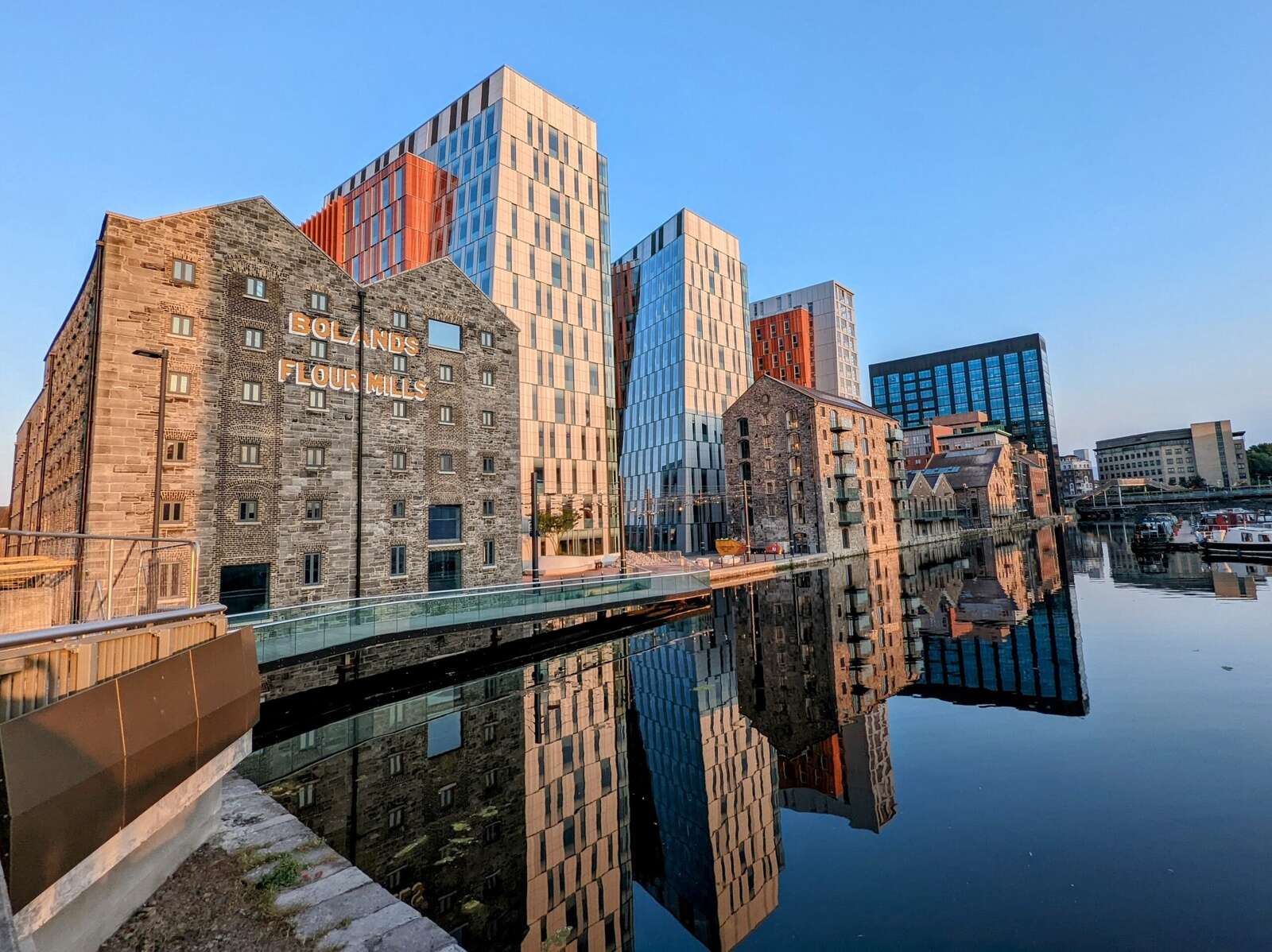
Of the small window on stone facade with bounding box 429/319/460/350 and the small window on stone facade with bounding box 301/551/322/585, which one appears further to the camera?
the small window on stone facade with bounding box 429/319/460/350

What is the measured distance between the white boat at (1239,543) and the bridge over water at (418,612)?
48.9 metres

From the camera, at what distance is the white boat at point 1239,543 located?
43.6 meters

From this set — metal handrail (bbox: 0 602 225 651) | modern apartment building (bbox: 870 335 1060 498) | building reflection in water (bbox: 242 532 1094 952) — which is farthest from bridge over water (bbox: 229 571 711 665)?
modern apartment building (bbox: 870 335 1060 498)

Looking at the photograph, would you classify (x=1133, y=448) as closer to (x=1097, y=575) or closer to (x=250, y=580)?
(x=1097, y=575)

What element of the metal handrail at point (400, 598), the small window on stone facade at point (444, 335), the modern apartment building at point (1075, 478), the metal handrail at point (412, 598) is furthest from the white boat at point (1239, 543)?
the modern apartment building at point (1075, 478)

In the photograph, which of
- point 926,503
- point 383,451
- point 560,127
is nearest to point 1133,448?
point 926,503

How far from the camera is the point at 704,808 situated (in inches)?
391

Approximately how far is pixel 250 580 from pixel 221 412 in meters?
6.53

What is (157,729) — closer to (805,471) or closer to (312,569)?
(312,569)

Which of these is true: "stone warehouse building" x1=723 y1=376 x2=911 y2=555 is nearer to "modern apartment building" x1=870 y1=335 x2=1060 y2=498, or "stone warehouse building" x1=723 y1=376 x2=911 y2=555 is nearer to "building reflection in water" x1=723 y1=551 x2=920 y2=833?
"building reflection in water" x1=723 y1=551 x2=920 y2=833

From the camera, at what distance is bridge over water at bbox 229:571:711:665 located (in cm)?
1530

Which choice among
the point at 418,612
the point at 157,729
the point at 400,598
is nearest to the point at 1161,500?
the point at 418,612

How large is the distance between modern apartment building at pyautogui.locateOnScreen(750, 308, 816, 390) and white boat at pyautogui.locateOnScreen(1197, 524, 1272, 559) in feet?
183

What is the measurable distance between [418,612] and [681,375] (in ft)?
168
